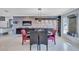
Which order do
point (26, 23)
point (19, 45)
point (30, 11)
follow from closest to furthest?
point (30, 11) < point (19, 45) < point (26, 23)

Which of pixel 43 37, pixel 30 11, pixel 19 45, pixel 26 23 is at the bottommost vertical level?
pixel 19 45

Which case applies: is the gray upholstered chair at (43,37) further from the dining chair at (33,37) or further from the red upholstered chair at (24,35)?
the red upholstered chair at (24,35)

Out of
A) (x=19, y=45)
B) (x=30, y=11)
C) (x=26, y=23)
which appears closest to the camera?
(x=30, y=11)

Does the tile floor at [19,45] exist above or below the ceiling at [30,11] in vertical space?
below

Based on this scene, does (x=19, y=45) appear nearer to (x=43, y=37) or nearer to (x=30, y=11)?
(x=43, y=37)

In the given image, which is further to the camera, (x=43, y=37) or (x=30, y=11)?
(x=43, y=37)

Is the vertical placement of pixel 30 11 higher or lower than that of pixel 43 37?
higher

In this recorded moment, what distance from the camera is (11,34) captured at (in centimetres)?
251

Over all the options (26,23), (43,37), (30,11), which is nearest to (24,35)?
(26,23)

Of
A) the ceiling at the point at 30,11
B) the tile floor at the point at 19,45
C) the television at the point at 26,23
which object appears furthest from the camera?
the television at the point at 26,23

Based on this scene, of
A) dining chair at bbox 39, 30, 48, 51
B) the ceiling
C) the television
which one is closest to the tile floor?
dining chair at bbox 39, 30, 48, 51

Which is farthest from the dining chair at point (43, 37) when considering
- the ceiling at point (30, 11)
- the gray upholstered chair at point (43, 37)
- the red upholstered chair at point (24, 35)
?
the ceiling at point (30, 11)
